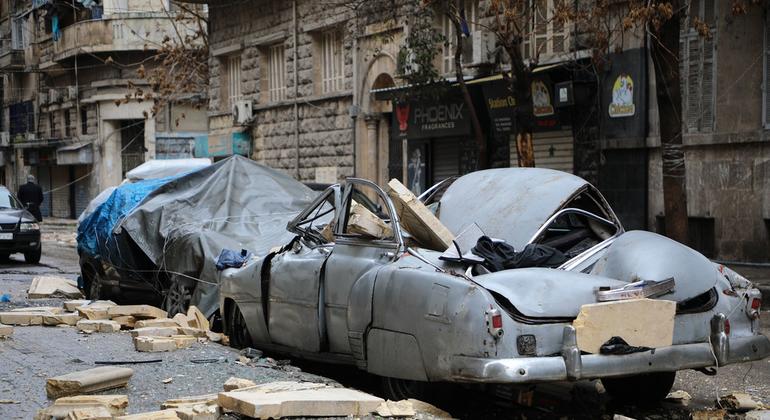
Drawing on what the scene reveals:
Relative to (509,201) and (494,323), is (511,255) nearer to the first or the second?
(509,201)

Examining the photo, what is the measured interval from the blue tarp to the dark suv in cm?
714

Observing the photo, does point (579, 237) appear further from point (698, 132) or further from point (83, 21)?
point (83, 21)

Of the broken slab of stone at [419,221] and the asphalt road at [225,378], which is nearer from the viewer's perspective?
the asphalt road at [225,378]

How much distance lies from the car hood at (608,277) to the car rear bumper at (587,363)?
0.23m

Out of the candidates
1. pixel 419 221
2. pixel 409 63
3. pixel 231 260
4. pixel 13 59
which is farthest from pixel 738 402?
pixel 13 59

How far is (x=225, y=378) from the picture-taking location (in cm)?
737

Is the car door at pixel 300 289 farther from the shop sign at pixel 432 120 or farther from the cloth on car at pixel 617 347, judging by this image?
the shop sign at pixel 432 120

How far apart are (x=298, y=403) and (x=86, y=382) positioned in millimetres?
1651

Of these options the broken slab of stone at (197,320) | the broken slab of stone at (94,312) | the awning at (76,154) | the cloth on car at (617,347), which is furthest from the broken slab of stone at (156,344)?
the awning at (76,154)

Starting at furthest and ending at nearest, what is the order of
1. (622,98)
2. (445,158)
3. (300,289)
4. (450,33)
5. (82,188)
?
(82,188)
(445,158)
(450,33)
(622,98)
(300,289)

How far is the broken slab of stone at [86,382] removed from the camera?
6512 millimetres

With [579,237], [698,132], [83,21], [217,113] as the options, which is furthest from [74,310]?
[83,21]

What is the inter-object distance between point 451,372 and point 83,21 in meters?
39.2

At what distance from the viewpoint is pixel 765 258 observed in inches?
614
